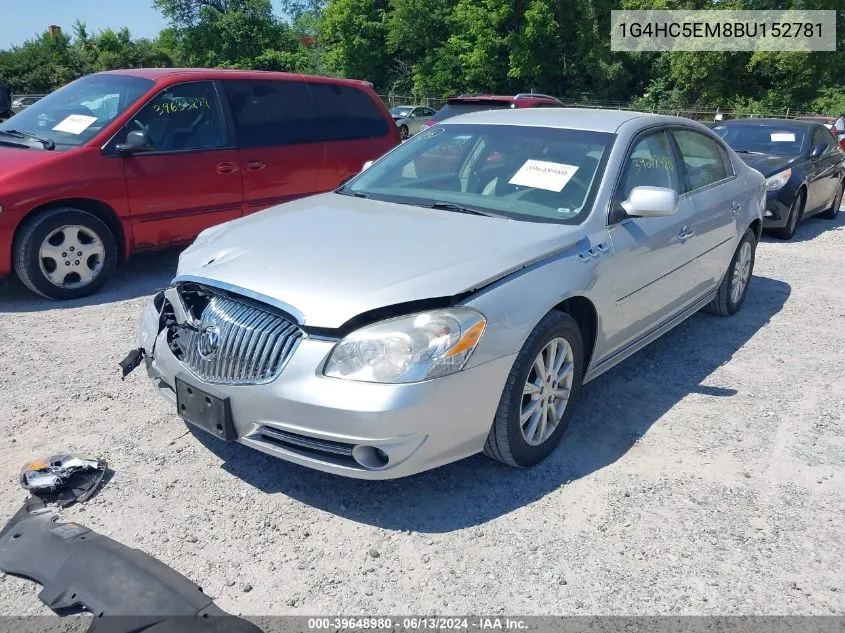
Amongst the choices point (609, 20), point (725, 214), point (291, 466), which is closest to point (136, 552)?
point (291, 466)

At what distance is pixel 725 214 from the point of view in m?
5.10

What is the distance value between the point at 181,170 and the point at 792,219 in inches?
281

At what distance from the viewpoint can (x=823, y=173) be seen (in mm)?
9633

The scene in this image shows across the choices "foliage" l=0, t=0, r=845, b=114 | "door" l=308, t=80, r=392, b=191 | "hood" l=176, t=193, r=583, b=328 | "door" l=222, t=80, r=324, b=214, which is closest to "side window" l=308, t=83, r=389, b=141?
"door" l=308, t=80, r=392, b=191

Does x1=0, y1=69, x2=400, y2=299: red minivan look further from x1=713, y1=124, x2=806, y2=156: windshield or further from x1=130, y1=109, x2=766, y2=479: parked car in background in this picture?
x1=713, y1=124, x2=806, y2=156: windshield

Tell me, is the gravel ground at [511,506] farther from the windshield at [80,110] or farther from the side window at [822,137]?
the side window at [822,137]

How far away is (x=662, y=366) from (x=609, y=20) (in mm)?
38918

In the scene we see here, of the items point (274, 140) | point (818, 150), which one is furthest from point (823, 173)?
point (274, 140)

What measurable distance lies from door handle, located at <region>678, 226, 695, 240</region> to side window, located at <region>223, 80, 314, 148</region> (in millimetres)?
4000

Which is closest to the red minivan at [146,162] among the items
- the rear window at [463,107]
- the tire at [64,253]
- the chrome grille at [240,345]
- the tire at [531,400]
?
the tire at [64,253]

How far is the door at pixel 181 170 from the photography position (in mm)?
6051

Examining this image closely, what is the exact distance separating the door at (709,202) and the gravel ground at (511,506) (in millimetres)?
792

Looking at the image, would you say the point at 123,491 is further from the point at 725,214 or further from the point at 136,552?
the point at 725,214

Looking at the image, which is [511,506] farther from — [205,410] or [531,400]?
[205,410]
